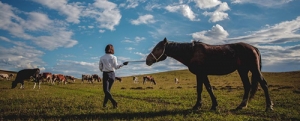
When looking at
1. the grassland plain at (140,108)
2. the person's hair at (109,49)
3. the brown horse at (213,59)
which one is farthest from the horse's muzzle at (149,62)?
the grassland plain at (140,108)

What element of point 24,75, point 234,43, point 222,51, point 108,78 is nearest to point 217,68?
point 222,51

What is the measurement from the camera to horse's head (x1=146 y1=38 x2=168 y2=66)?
→ 988cm

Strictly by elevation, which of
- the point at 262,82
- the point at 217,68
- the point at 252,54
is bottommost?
the point at 262,82

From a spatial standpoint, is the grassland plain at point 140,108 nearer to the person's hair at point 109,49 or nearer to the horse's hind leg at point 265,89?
the horse's hind leg at point 265,89

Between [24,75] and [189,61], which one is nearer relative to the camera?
[189,61]

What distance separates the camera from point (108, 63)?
9523mm

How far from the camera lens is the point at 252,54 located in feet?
31.1

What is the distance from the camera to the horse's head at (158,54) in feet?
32.4

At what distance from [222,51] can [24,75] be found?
95.6ft

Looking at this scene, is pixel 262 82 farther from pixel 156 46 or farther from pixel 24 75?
pixel 24 75

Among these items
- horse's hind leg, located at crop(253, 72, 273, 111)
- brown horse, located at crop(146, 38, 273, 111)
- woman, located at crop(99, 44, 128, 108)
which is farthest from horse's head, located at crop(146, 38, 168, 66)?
horse's hind leg, located at crop(253, 72, 273, 111)

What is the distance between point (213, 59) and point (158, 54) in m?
2.47

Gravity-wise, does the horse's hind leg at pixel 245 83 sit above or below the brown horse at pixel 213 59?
below

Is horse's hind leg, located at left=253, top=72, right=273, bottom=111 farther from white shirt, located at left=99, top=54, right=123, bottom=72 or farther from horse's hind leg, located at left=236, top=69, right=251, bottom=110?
white shirt, located at left=99, top=54, right=123, bottom=72
